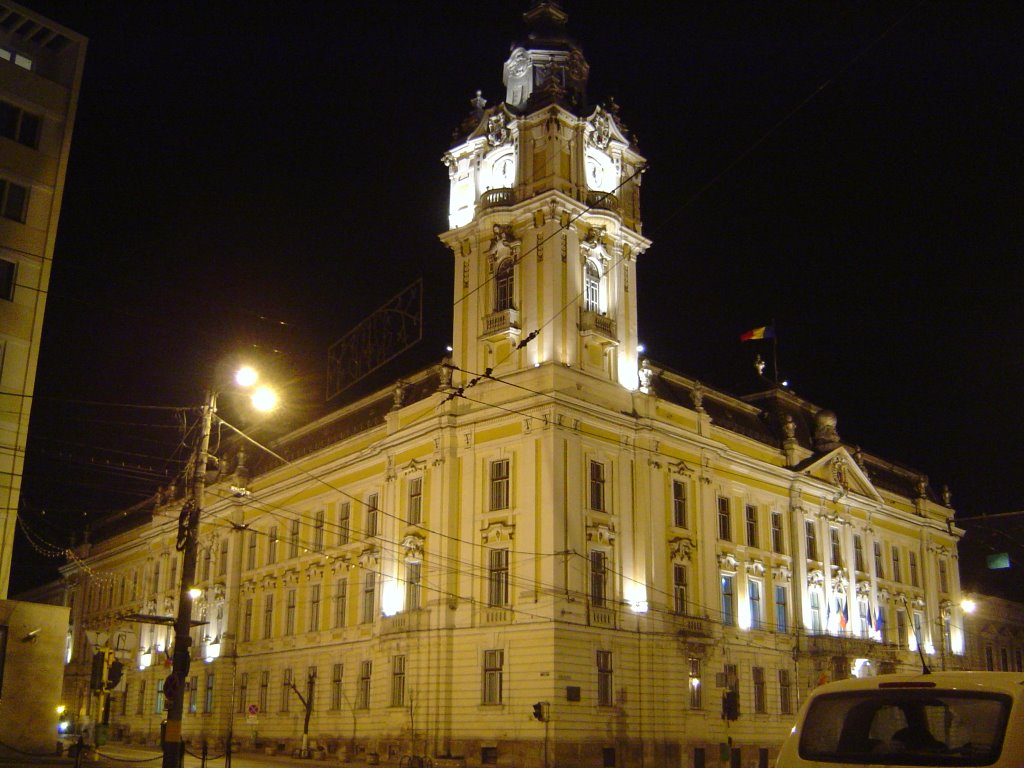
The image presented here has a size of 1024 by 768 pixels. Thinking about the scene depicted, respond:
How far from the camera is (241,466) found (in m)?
60.8

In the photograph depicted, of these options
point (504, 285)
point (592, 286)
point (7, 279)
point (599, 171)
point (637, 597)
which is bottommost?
point (637, 597)

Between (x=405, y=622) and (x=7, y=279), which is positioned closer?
(x=7, y=279)

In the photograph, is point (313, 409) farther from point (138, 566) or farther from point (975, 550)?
point (975, 550)

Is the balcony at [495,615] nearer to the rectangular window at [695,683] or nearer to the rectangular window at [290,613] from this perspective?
the rectangular window at [695,683]

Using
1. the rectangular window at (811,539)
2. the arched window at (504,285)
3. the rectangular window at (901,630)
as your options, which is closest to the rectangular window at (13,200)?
the arched window at (504,285)

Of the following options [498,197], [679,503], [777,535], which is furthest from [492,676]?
[498,197]

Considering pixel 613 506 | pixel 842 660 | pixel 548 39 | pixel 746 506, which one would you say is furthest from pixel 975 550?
pixel 548 39

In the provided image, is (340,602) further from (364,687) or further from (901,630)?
(901,630)

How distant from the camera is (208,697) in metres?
57.7

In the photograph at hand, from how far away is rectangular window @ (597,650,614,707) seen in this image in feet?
130

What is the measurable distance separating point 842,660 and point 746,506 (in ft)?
31.7

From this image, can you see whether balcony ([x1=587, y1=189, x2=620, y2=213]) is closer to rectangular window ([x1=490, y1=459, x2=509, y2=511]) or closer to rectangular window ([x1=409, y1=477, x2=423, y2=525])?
rectangular window ([x1=490, y1=459, x2=509, y2=511])

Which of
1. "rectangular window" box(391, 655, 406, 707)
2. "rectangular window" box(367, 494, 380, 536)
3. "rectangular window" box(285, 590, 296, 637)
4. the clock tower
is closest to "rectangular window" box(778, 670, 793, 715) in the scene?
the clock tower

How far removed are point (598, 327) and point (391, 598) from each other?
14532mm
